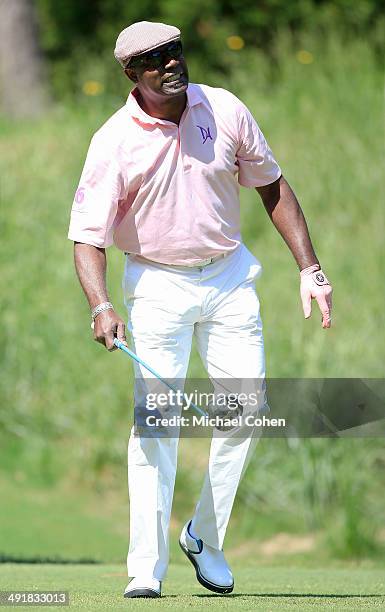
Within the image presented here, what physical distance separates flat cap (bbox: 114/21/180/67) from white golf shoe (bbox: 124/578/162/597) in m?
2.22

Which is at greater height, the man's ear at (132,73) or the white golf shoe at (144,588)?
the man's ear at (132,73)

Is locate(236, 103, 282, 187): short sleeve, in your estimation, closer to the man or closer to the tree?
the man

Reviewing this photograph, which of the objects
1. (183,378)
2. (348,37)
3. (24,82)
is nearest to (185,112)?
(183,378)

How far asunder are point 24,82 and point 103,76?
53.8 inches

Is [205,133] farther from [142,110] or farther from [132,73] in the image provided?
[132,73]

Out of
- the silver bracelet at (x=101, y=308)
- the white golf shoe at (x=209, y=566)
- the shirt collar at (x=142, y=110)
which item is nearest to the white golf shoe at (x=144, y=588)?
the white golf shoe at (x=209, y=566)

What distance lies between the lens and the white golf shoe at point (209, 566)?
5.77 m

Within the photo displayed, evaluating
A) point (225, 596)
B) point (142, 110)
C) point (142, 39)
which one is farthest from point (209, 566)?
point (142, 39)

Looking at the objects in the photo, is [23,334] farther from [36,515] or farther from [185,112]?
[185,112]

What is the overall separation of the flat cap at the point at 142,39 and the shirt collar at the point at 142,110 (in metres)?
0.18

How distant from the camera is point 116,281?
43.4ft

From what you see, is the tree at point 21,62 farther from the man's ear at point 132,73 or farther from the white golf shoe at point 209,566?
the white golf shoe at point 209,566

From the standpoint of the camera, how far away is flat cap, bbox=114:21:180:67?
5.53 m

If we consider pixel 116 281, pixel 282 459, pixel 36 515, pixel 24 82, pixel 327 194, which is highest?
pixel 24 82
